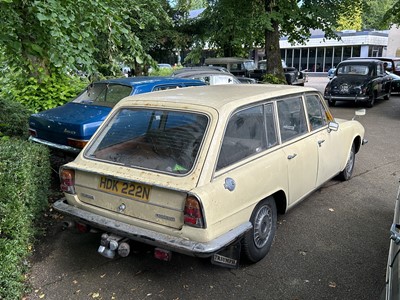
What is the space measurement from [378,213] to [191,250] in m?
2.97

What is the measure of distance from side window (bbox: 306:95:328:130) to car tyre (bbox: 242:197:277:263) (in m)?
1.41

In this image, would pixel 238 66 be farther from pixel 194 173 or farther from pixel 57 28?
pixel 194 173

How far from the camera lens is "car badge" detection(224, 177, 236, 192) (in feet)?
9.79

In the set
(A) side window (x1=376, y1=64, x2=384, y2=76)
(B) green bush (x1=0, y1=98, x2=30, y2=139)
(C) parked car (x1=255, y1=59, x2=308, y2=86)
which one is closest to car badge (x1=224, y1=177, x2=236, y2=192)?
(B) green bush (x1=0, y1=98, x2=30, y2=139)

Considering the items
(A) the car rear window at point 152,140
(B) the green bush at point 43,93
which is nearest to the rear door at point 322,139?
(A) the car rear window at point 152,140

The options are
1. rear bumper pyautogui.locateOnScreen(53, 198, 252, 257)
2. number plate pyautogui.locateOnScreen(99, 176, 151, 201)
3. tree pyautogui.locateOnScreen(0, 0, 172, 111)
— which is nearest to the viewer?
rear bumper pyautogui.locateOnScreen(53, 198, 252, 257)

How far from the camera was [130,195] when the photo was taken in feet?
10.3

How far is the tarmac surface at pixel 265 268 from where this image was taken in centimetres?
317

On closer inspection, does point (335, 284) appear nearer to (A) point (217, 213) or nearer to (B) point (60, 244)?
(A) point (217, 213)

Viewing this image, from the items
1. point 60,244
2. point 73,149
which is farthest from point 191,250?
point 73,149

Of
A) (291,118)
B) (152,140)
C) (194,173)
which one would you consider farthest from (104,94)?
(194,173)

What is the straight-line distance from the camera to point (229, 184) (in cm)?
301

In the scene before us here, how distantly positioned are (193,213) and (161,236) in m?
0.35

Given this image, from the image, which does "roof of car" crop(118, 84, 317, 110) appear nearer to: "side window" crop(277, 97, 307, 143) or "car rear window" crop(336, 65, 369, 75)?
"side window" crop(277, 97, 307, 143)
